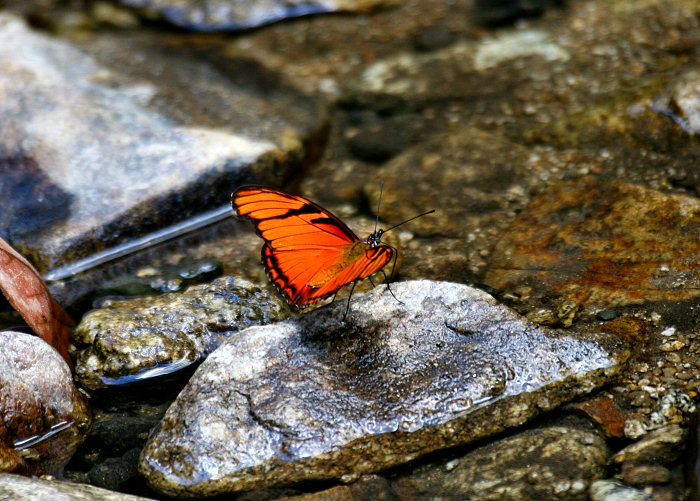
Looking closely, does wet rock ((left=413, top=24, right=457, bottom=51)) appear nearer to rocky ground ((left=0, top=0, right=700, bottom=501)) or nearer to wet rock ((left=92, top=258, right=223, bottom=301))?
rocky ground ((left=0, top=0, right=700, bottom=501))

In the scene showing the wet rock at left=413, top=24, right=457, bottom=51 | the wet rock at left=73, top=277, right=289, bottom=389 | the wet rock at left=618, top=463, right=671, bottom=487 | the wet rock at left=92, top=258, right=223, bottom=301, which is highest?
the wet rock at left=413, top=24, right=457, bottom=51

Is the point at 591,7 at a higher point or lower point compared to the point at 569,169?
higher

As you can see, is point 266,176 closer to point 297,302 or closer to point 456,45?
point 297,302

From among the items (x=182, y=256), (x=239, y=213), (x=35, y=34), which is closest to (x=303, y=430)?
(x=239, y=213)

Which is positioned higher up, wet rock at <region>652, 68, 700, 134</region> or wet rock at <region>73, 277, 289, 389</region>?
wet rock at <region>652, 68, 700, 134</region>

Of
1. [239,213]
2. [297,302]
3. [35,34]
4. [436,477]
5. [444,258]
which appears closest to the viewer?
[436,477]

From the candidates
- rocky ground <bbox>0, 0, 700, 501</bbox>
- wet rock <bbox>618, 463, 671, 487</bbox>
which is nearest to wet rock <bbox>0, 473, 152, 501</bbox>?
rocky ground <bbox>0, 0, 700, 501</bbox>
